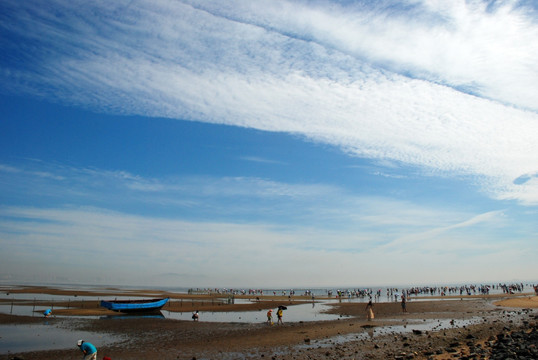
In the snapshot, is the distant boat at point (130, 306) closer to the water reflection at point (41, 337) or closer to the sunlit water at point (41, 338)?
the water reflection at point (41, 337)

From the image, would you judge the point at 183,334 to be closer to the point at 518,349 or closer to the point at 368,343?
the point at 368,343

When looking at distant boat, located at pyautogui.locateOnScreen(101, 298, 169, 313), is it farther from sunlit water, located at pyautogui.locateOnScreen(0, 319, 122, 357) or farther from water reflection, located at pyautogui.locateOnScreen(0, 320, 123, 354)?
sunlit water, located at pyautogui.locateOnScreen(0, 319, 122, 357)

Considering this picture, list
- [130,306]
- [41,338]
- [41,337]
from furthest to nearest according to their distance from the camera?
1. [130,306]
2. [41,337]
3. [41,338]

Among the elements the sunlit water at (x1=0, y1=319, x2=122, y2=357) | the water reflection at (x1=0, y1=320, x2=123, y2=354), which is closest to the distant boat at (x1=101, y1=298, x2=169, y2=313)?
the water reflection at (x1=0, y1=320, x2=123, y2=354)

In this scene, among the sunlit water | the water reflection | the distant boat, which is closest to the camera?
the sunlit water

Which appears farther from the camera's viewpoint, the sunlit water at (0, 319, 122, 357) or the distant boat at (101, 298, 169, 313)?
the distant boat at (101, 298, 169, 313)

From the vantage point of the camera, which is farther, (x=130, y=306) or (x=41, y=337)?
(x=130, y=306)

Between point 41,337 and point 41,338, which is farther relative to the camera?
point 41,337

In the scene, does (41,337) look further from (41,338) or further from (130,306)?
(130,306)

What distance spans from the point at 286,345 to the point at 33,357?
16.4 metres

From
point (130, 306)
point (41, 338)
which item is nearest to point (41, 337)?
point (41, 338)

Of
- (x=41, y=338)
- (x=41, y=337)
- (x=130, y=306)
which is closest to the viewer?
(x=41, y=338)

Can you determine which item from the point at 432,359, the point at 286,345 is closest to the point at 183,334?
the point at 286,345

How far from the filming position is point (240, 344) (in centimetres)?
2559
